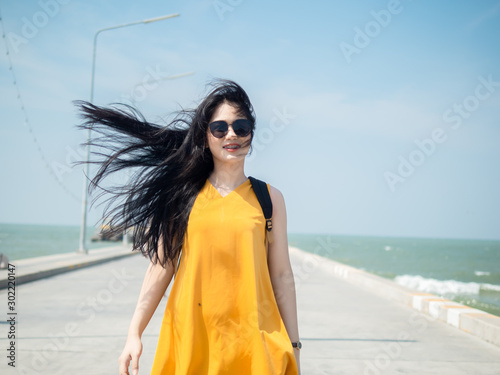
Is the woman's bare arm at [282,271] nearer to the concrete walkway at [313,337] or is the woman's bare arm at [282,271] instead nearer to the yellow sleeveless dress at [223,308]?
the yellow sleeveless dress at [223,308]

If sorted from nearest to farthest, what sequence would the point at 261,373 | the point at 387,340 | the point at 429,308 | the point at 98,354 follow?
the point at 261,373
the point at 98,354
the point at 387,340
the point at 429,308

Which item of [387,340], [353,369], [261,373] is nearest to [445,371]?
[353,369]

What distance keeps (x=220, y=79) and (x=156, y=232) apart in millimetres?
741

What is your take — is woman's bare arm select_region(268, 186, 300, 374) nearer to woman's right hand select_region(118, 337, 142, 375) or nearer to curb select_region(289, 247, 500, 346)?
woman's right hand select_region(118, 337, 142, 375)

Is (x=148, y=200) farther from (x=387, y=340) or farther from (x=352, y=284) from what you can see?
(x=352, y=284)

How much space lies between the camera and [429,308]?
8672 mm

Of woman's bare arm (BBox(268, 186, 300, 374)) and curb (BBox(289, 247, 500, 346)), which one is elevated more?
woman's bare arm (BBox(268, 186, 300, 374))

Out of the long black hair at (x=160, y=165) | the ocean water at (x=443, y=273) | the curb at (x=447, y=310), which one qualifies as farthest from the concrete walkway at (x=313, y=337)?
the long black hair at (x=160, y=165)

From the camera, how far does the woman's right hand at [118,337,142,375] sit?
2.04 meters

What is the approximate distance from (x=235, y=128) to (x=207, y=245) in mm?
528

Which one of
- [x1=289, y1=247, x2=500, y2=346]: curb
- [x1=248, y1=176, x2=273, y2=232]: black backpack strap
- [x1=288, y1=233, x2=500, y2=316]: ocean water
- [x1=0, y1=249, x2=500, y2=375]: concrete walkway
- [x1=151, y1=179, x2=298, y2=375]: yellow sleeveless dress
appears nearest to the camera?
[x1=151, y1=179, x2=298, y2=375]: yellow sleeveless dress

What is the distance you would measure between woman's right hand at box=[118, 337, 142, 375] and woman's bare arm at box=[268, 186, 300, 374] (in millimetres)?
604

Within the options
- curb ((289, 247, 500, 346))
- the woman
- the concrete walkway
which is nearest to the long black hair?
the woman

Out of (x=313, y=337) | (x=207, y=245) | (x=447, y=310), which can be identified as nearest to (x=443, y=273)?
(x=447, y=310)
